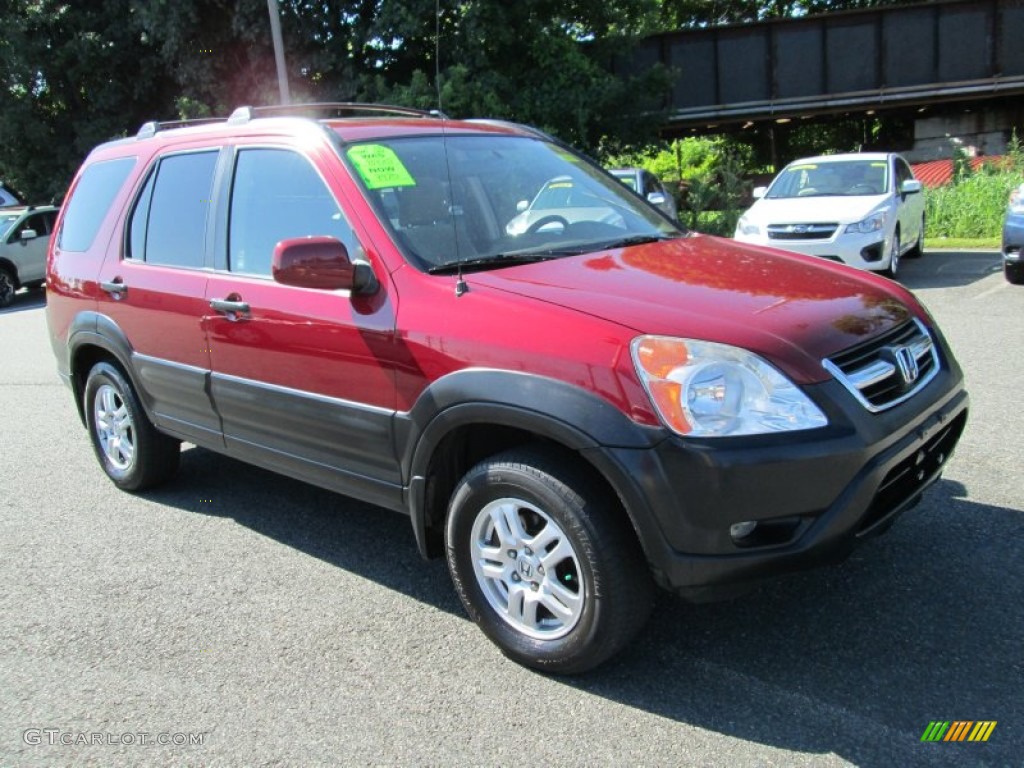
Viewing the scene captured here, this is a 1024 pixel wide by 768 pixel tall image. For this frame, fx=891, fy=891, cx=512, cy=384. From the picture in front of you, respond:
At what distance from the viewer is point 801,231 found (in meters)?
10.6

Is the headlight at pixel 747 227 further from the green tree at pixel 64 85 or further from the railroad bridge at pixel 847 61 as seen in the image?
the green tree at pixel 64 85

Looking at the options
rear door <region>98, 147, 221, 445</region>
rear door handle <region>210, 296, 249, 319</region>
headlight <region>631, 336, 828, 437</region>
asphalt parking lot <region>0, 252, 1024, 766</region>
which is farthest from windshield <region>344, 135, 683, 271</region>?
asphalt parking lot <region>0, 252, 1024, 766</region>

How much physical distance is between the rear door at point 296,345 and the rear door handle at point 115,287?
87 cm

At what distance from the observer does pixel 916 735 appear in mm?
2604

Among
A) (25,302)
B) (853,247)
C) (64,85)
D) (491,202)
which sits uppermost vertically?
(64,85)

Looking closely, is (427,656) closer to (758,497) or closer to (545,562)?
(545,562)

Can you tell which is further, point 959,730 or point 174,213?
point 174,213

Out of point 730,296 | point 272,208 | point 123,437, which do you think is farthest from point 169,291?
point 730,296

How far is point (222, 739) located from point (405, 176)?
217cm

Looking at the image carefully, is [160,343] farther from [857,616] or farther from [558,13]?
[558,13]

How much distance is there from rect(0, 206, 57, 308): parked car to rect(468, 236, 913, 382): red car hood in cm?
1635

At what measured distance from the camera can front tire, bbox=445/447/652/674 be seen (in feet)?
9.11

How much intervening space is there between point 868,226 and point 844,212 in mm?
335

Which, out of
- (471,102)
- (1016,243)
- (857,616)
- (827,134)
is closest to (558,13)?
(471,102)
